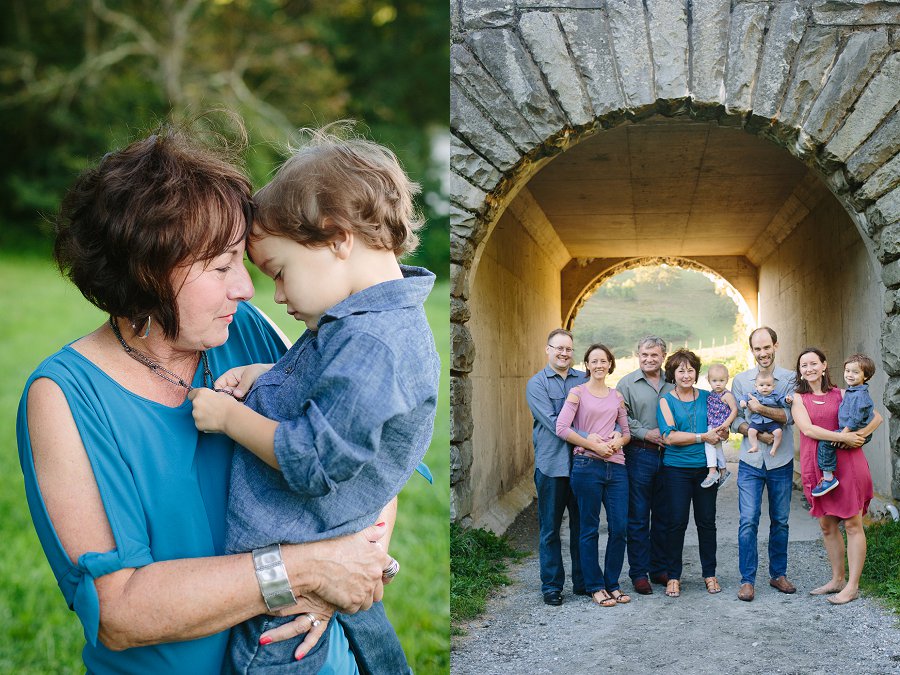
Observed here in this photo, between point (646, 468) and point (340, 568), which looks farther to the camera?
point (646, 468)

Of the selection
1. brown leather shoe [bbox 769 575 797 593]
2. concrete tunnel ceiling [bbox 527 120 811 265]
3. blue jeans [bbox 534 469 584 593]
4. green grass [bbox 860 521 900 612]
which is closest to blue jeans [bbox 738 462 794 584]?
brown leather shoe [bbox 769 575 797 593]

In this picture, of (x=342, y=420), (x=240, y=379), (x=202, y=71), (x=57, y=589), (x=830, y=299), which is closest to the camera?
(x=342, y=420)

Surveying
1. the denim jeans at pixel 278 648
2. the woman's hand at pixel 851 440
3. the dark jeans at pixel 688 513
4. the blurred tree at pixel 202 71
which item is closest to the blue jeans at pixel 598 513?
the dark jeans at pixel 688 513

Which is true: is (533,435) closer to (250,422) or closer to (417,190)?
(417,190)

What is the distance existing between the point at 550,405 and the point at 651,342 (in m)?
0.39

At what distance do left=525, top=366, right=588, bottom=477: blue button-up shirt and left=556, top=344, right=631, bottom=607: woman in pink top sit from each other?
0.03 metres

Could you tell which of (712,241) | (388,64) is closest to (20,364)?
(712,241)

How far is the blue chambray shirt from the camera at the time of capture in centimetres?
127

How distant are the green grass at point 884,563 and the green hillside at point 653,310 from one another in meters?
0.76

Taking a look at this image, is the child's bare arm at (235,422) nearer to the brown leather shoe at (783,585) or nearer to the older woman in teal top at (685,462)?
the older woman in teal top at (685,462)

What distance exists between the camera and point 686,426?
8.80 feet

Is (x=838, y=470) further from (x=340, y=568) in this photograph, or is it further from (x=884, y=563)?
(x=340, y=568)

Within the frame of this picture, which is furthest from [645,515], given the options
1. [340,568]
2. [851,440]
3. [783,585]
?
[340,568]

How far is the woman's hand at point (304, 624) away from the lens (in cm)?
136
